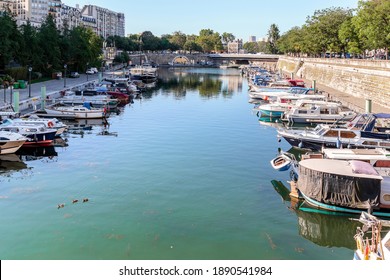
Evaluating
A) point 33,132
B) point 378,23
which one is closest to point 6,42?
point 33,132

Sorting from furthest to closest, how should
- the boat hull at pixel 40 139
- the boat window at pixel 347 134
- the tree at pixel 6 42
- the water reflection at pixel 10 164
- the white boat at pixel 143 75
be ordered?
the white boat at pixel 143 75
the tree at pixel 6 42
the boat hull at pixel 40 139
the boat window at pixel 347 134
the water reflection at pixel 10 164

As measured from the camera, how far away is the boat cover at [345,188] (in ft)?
70.7

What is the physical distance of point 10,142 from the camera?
1268 inches

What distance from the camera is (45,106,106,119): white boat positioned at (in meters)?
48.5

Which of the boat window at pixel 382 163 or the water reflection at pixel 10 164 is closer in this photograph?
the boat window at pixel 382 163

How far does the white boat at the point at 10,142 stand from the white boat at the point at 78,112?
51.0ft

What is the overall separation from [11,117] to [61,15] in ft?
517

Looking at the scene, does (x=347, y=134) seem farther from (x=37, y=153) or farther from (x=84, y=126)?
(x=84, y=126)

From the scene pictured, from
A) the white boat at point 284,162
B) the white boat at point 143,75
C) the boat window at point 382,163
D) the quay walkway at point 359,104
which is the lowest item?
the white boat at point 284,162

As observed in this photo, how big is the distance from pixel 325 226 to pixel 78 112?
33.0m

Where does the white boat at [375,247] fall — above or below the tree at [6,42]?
below

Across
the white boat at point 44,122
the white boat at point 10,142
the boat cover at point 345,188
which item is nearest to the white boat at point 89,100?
the white boat at point 44,122

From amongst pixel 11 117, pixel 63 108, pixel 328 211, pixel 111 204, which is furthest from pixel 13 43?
pixel 328 211

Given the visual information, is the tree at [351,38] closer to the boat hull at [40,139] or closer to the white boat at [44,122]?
the white boat at [44,122]
